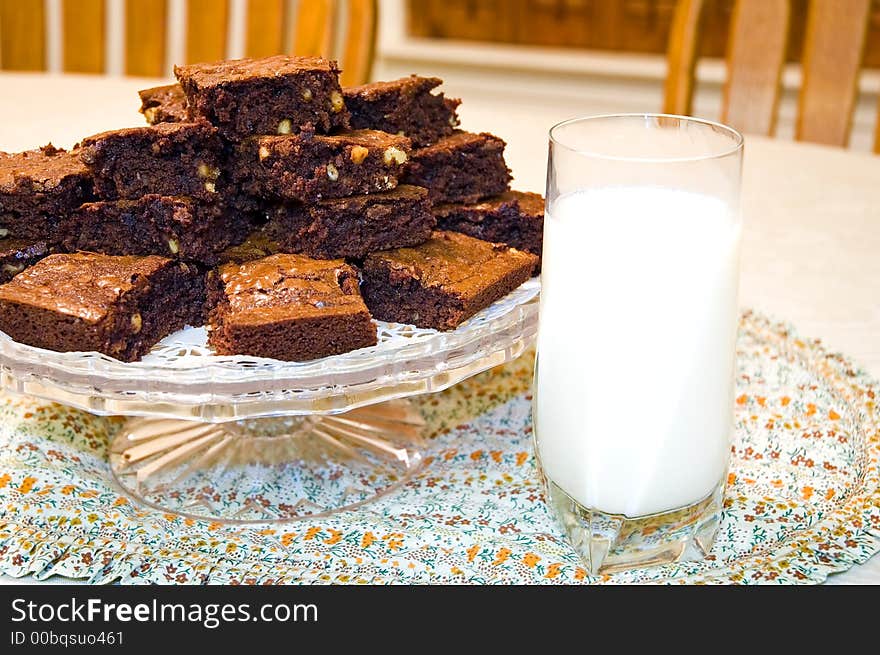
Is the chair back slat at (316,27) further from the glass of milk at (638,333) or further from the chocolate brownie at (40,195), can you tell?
the glass of milk at (638,333)

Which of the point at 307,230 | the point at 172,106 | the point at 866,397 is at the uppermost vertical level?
the point at 172,106

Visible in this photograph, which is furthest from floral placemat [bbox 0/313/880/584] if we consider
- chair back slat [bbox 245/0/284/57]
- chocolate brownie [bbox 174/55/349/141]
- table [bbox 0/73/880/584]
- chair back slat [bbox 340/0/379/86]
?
chair back slat [bbox 245/0/284/57]

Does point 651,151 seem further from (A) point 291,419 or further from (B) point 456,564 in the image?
(A) point 291,419

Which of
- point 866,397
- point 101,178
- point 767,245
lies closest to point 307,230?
point 101,178

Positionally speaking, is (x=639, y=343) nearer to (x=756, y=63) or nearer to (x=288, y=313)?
(x=288, y=313)

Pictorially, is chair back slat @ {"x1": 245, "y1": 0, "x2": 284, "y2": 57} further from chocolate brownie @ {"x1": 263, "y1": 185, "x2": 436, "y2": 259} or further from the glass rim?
the glass rim

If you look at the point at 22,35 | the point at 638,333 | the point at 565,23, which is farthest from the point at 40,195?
the point at 565,23
